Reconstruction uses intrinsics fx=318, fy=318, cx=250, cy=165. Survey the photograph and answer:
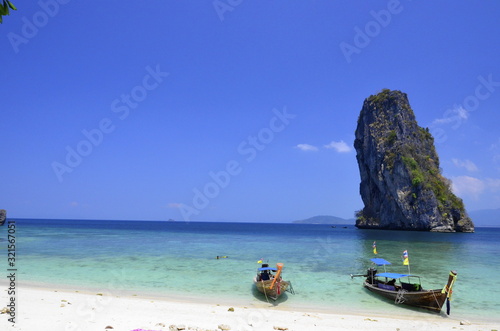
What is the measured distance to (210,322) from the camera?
446 inches

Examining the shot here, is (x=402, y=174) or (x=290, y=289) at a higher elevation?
(x=402, y=174)

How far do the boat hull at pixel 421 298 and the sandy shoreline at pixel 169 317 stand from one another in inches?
23.3

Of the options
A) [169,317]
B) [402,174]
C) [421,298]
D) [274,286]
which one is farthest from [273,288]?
[402,174]

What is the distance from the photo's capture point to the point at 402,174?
9088 centimetres

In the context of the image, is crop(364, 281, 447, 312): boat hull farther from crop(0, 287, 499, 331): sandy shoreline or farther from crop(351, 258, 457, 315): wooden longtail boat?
crop(0, 287, 499, 331): sandy shoreline

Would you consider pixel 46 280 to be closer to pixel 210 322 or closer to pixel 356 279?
pixel 210 322

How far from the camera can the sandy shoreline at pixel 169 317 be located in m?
10.3

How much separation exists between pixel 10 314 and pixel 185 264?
1645 cm

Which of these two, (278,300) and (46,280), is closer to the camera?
(278,300)

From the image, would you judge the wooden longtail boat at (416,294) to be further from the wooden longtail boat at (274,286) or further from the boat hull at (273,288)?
the boat hull at (273,288)

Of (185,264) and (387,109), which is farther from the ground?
(387,109)

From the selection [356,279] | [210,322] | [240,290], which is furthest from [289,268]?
[210,322]

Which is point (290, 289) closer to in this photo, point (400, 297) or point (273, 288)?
point (273, 288)

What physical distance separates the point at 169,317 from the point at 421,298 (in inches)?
430
